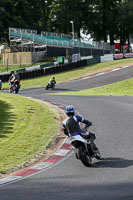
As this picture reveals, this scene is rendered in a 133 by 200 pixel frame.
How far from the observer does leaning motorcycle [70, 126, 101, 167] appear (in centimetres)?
1002

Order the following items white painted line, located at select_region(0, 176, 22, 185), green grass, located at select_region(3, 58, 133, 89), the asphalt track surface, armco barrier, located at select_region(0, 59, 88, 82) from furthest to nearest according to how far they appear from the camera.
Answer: armco barrier, located at select_region(0, 59, 88, 82)
green grass, located at select_region(3, 58, 133, 89)
white painted line, located at select_region(0, 176, 22, 185)
the asphalt track surface

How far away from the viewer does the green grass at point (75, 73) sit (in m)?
48.3

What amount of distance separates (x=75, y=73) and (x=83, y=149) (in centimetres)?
4344

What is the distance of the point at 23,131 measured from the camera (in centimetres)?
1504

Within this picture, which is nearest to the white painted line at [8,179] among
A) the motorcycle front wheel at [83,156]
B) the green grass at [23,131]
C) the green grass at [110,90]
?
the green grass at [23,131]

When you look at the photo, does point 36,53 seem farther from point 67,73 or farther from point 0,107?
point 0,107

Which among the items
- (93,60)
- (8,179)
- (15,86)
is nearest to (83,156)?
(8,179)

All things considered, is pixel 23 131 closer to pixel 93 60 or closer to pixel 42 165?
pixel 42 165

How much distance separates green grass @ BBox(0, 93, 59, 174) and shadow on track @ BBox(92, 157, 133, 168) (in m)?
2.07

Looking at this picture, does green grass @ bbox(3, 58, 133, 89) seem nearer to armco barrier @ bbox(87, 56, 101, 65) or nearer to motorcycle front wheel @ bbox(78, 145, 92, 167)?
armco barrier @ bbox(87, 56, 101, 65)

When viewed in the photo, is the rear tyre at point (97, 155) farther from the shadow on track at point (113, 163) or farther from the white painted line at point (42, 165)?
the white painted line at point (42, 165)

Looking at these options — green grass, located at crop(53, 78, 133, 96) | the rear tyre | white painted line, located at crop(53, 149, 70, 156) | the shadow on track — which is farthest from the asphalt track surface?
green grass, located at crop(53, 78, 133, 96)

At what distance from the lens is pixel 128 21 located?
85.5 metres

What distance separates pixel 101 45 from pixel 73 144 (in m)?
61.0
